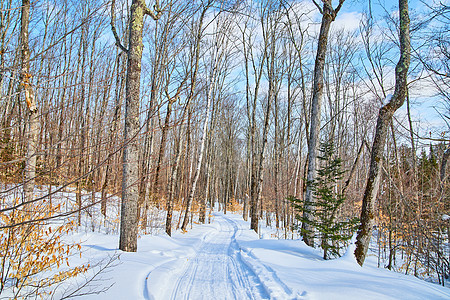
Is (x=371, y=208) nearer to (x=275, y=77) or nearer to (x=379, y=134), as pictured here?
(x=379, y=134)

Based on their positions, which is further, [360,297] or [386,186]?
[386,186]

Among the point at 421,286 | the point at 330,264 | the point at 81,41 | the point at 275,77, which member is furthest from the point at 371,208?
the point at 81,41

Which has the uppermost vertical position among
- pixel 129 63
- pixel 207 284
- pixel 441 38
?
pixel 441 38

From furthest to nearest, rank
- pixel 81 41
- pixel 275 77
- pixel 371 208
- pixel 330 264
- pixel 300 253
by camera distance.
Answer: pixel 275 77, pixel 81 41, pixel 300 253, pixel 371 208, pixel 330 264

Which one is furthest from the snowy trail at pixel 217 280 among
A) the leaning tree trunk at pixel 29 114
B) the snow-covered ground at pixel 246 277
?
the leaning tree trunk at pixel 29 114

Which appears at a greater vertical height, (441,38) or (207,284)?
(441,38)

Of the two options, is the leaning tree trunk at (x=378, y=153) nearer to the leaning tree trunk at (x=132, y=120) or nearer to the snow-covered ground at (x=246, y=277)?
the snow-covered ground at (x=246, y=277)

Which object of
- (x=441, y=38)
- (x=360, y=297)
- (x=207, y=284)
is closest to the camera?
(x=360, y=297)

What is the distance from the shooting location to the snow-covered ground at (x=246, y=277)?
325cm

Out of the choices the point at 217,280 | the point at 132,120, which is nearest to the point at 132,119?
the point at 132,120

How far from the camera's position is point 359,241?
200 inches

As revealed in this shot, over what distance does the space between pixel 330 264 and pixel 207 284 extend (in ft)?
7.70

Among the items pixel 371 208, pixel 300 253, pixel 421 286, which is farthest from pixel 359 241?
pixel 421 286

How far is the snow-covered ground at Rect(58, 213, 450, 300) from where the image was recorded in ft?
10.7
